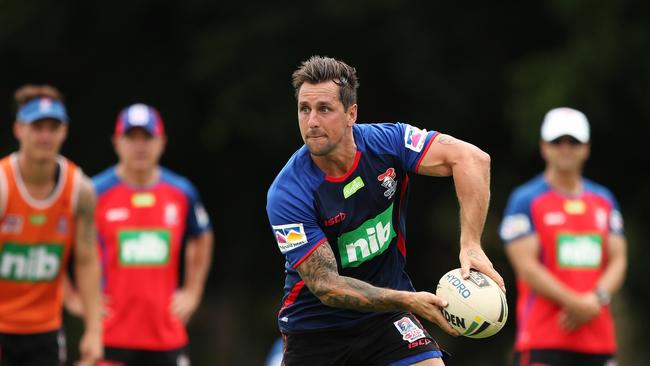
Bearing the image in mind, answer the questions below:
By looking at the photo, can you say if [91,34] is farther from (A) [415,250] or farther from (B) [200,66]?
(A) [415,250]

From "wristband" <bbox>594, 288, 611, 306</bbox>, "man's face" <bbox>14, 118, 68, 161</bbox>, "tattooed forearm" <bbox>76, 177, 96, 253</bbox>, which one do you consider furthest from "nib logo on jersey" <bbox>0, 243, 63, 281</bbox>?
"wristband" <bbox>594, 288, 611, 306</bbox>

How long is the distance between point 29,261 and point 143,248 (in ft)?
6.07

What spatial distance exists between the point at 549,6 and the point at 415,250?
4.30 m

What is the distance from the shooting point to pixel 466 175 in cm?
707

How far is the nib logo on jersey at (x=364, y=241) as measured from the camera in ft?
23.4

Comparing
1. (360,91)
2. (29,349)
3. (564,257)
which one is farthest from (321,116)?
(360,91)

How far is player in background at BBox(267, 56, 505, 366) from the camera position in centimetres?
693

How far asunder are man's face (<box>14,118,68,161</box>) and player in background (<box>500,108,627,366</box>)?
12.2 feet

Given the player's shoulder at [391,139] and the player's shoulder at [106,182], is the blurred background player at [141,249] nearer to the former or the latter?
the player's shoulder at [106,182]

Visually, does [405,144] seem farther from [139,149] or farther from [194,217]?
[194,217]

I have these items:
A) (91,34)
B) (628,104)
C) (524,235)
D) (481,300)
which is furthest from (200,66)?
(481,300)

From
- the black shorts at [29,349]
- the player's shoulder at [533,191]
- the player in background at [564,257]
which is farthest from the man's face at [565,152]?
the black shorts at [29,349]

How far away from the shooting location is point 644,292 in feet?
58.0

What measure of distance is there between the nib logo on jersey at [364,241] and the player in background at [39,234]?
292cm
